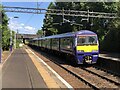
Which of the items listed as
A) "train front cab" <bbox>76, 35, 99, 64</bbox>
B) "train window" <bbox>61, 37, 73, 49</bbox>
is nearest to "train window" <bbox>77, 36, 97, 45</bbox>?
"train front cab" <bbox>76, 35, 99, 64</bbox>

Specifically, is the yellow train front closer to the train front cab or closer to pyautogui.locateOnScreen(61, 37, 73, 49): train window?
the train front cab

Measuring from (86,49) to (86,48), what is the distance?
8 cm

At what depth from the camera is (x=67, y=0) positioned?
78.6 metres

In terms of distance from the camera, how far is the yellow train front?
26.1m

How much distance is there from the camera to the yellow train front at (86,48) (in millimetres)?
26094

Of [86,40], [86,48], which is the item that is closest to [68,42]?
[86,40]

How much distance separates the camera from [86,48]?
26.3 m

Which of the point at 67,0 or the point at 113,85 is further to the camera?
the point at 67,0

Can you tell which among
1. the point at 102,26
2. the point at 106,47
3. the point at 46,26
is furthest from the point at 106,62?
the point at 46,26

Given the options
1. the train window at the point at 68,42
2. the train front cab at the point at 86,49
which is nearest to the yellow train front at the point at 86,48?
the train front cab at the point at 86,49

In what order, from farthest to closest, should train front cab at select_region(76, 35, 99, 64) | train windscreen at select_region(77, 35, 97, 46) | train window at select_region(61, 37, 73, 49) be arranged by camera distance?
train window at select_region(61, 37, 73, 49)
train windscreen at select_region(77, 35, 97, 46)
train front cab at select_region(76, 35, 99, 64)

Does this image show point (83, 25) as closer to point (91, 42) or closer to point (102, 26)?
point (102, 26)

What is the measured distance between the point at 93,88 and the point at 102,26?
5336cm

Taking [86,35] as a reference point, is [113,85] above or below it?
below
